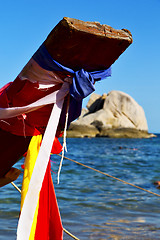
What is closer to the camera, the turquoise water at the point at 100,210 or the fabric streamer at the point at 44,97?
the fabric streamer at the point at 44,97

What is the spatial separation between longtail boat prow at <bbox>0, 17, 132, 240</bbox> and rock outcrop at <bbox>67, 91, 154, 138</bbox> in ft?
130

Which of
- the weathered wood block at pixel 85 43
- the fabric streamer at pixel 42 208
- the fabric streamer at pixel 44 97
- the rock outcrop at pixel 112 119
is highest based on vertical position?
the weathered wood block at pixel 85 43

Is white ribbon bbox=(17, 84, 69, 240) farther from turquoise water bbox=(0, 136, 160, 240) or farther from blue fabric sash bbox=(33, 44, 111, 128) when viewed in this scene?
turquoise water bbox=(0, 136, 160, 240)

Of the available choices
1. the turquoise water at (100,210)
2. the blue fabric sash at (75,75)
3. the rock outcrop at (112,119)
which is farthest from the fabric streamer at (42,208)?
the rock outcrop at (112,119)

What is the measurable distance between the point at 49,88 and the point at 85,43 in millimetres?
374

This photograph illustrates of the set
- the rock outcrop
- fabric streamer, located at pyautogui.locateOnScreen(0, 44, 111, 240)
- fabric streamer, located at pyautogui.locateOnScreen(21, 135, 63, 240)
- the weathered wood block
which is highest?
the weathered wood block

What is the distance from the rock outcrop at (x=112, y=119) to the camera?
44.2 m

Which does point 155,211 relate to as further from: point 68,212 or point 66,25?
point 66,25

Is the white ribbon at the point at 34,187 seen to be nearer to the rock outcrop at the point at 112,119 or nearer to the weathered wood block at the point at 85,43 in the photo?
the weathered wood block at the point at 85,43

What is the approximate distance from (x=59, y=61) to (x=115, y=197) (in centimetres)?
479

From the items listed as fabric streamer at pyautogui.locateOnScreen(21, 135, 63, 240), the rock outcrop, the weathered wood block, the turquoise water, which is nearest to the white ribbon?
fabric streamer at pyautogui.locateOnScreen(21, 135, 63, 240)

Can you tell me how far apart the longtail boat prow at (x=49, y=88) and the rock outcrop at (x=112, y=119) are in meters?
39.7

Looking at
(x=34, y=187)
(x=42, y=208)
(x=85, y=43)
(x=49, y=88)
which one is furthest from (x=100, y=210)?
(x=85, y=43)

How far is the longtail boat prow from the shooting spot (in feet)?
6.43
